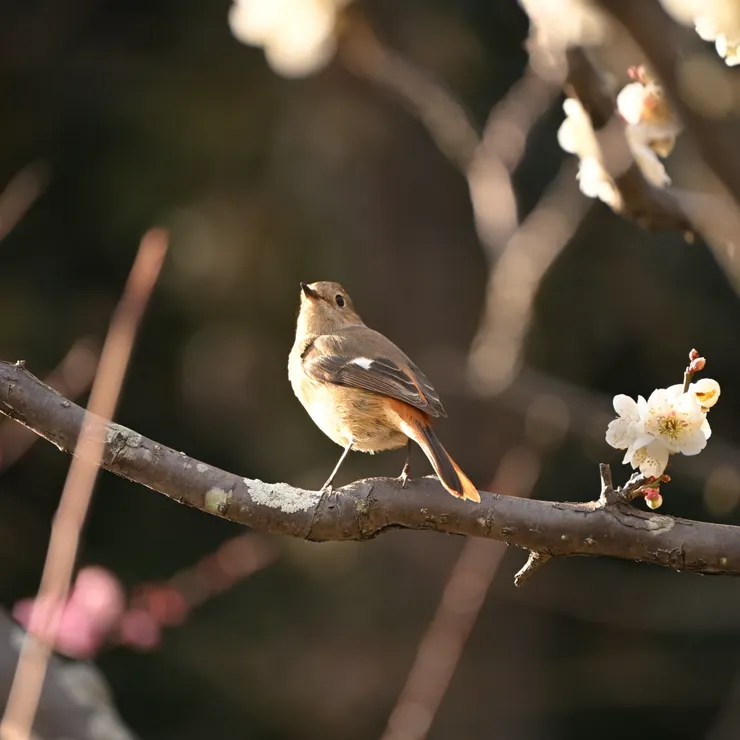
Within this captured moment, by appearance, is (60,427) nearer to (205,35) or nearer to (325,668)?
(325,668)

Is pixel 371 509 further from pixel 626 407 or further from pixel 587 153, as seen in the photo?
pixel 587 153

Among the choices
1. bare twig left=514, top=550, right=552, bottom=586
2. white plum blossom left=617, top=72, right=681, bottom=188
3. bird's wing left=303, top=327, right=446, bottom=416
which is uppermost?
white plum blossom left=617, top=72, right=681, bottom=188

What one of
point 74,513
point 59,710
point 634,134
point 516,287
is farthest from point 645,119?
point 59,710

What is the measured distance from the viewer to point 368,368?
9.15 feet

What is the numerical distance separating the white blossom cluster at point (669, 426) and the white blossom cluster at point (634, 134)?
582 millimetres

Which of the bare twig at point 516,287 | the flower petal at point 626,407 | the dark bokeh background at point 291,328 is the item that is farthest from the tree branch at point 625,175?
the dark bokeh background at point 291,328

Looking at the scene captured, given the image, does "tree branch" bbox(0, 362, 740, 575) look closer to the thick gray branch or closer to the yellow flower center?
the yellow flower center

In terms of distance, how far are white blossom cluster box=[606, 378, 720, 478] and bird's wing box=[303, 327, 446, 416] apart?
821 mm

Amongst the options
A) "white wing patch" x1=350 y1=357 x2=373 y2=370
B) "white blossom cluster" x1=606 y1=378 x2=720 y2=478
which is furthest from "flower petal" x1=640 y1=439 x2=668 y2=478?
"white wing patch" x1=350 y1=357 x2=373 y2=370

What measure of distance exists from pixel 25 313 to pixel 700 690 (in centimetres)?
418

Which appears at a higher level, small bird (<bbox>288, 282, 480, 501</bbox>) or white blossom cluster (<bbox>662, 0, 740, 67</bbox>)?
white blossom cluster (<bbox>662, 0, 740, 67</bbox>)

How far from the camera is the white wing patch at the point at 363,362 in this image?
9.19 feet

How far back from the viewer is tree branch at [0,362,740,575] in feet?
6.04

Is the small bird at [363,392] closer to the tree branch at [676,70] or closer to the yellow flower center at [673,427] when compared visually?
the yellow flower center at [673,427]
